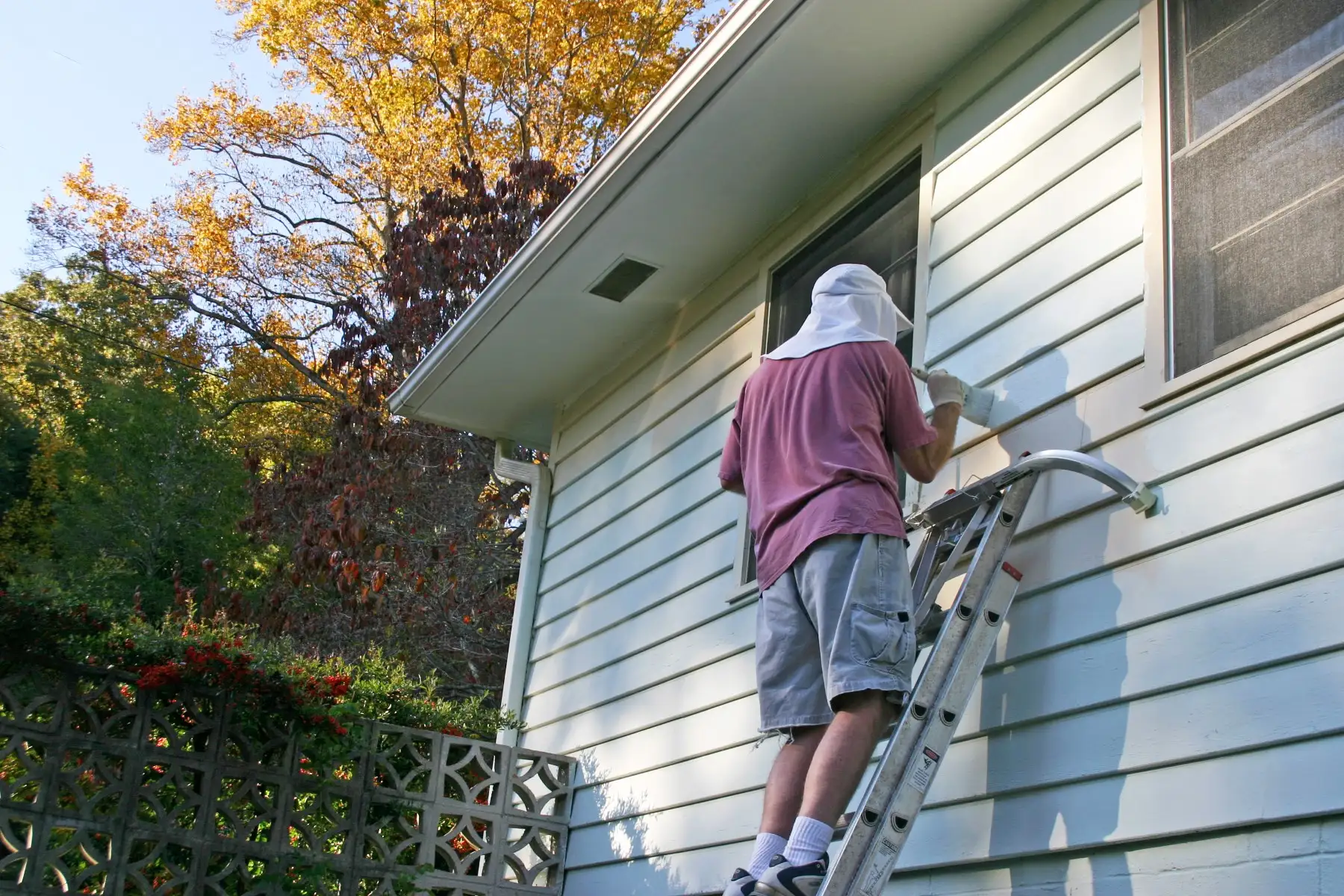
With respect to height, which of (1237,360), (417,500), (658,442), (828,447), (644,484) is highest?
(417,500)

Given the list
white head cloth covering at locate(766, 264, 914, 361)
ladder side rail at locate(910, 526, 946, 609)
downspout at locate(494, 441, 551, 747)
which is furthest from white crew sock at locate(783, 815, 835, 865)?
downspout at locate(494, 441, 551, 747)

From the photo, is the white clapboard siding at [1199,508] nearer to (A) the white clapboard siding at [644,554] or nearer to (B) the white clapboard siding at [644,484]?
(A) the white clapboard siding at [644,554]

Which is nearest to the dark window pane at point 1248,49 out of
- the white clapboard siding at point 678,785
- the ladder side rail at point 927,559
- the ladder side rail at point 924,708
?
the ladder side rail at point 924,708

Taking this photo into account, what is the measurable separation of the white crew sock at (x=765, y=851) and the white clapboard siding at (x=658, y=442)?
2.44 m

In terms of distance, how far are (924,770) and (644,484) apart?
3065mm

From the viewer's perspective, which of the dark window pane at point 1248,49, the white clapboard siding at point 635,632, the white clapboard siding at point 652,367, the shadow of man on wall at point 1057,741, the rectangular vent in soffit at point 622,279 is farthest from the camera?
the rectangular vent in soffit at point 622,279

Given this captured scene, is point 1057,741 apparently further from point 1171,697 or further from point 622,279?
point 622,279

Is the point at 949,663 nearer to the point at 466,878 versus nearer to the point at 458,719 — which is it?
the point at 466,878

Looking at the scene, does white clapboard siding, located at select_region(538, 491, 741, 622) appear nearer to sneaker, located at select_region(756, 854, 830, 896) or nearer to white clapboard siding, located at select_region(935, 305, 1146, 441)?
white clapboard siding, located at select_region(935, 305, 1146, 441)

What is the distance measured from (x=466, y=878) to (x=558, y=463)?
2339mm

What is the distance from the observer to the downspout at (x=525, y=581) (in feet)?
20.3

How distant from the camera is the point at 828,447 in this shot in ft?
9.71

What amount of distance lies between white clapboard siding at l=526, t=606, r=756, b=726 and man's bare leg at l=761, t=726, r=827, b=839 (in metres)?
1.47

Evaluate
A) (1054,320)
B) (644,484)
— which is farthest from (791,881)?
(644,484)
